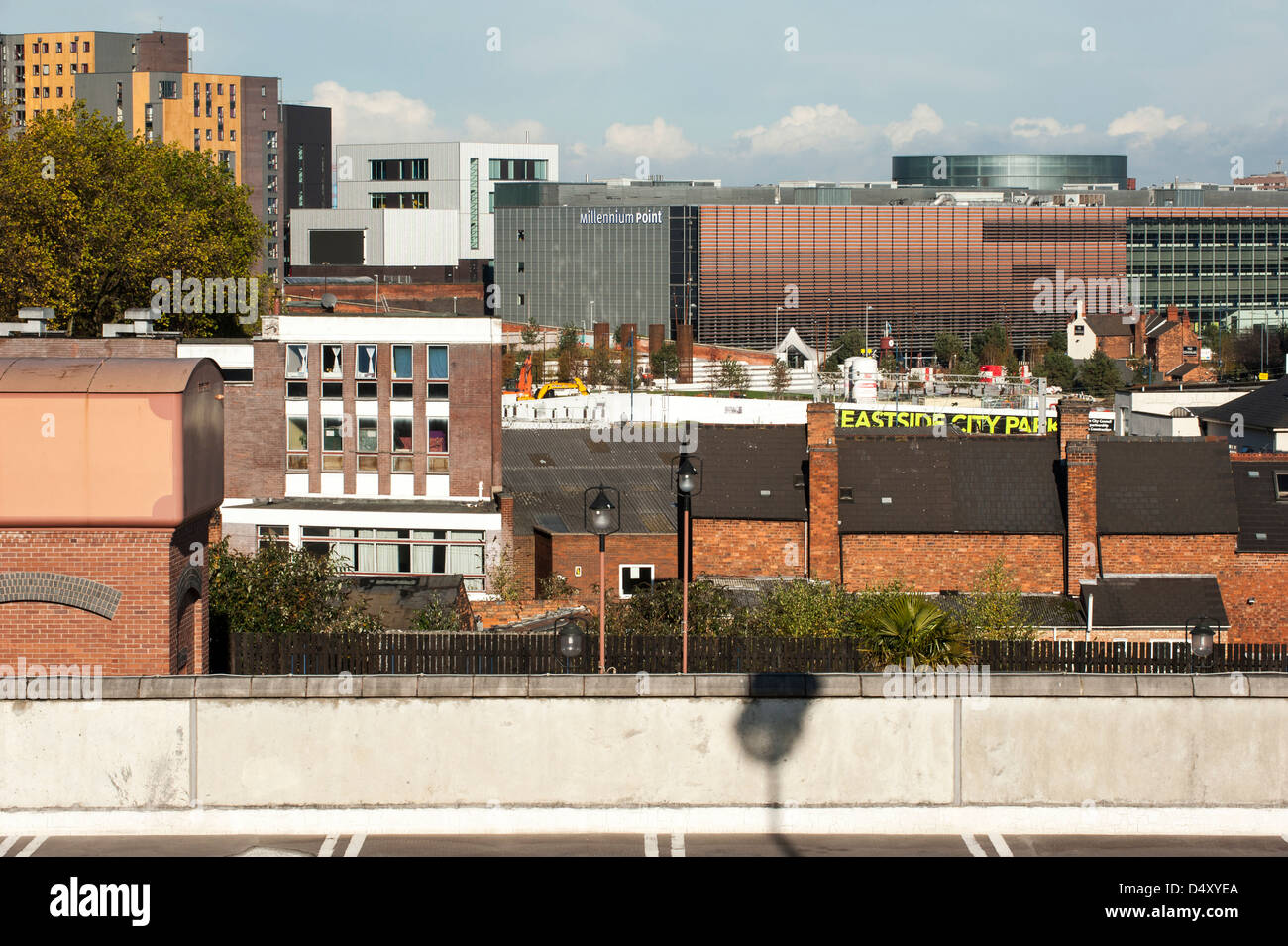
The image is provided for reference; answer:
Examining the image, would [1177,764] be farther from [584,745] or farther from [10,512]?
[10,512]

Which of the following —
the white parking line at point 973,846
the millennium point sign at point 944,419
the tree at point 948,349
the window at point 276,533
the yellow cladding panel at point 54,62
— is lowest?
the white parking line at point 973,846

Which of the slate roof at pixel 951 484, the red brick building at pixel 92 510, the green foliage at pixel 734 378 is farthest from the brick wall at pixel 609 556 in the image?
the green foliage at pixel 734 378

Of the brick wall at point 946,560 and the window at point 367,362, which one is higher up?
the window at point 367,362

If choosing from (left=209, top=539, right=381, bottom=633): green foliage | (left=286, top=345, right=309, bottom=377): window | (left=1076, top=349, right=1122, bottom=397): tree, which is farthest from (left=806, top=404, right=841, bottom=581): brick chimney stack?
(left=1076, top=349, right=1122, bottom=397): tree

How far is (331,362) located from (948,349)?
143050 mm

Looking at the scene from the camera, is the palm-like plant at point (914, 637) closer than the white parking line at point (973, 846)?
No

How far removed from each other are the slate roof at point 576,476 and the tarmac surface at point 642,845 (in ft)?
91.9

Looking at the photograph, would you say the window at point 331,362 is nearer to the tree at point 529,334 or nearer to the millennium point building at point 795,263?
the tree at point 529,334

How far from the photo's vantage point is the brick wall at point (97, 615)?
20656 mm

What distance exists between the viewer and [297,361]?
152 feet

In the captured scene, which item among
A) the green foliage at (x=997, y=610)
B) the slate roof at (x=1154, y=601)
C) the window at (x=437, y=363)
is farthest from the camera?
the window at (x=437, y=363)

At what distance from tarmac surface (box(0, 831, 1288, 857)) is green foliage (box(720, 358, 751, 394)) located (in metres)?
125

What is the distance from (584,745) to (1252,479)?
103 feet
